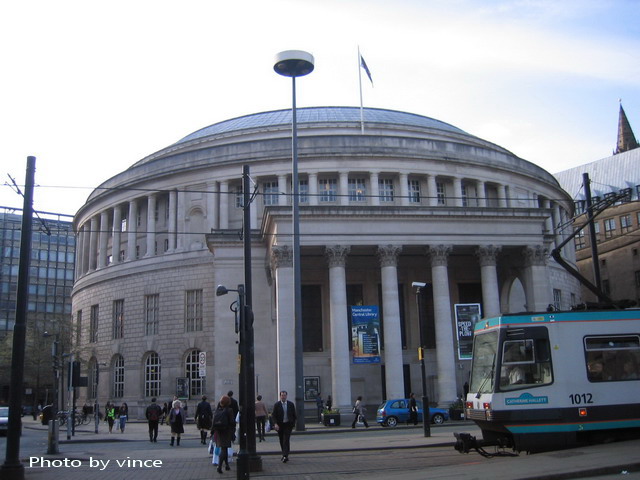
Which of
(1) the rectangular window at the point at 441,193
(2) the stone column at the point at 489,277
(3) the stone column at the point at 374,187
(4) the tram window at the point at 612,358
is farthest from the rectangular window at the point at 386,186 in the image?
(4) the tram window at the point at 612,358


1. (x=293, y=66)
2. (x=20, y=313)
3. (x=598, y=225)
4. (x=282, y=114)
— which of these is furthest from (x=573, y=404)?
(x=598, y=225)

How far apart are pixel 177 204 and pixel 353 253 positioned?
1864 cm

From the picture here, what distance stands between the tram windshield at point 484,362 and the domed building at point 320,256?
16984mm

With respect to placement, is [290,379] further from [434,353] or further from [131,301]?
[131,301]

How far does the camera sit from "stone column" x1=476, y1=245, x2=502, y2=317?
3972 cm

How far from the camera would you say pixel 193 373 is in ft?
164

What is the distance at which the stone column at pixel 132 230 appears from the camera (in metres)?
56.0

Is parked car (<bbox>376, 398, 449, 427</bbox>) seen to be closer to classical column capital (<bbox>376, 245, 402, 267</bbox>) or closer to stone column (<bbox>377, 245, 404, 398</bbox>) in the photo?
stone column (<bbox>377, 245, 404, 398</bbox>)

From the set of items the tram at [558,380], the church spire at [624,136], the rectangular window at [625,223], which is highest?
→ the church spire at [624,136]

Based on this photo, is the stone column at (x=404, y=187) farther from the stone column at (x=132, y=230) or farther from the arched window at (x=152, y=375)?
the stone column at (x=132, y=230)

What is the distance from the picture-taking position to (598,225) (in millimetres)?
80812

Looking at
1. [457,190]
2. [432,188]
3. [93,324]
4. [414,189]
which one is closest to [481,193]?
[457,190]

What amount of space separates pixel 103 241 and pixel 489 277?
119 ft

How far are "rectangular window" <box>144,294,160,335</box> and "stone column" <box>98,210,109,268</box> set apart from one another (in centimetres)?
845
